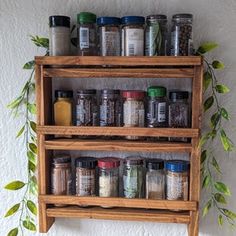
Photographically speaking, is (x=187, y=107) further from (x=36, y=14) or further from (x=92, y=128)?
(x=36, y=14)

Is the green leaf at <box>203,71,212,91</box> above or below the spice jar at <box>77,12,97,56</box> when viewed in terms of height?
below

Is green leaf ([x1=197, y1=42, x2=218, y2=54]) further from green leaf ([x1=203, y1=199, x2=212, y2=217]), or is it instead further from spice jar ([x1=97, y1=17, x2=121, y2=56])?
green leaf ([x1=203, y1=199, x2=212, y2=217])

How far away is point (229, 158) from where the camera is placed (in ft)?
3.47

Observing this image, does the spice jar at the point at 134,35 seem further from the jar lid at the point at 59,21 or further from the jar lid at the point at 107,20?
the jar lid at the point at 59,21

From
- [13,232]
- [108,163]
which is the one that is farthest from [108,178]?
[13,232]

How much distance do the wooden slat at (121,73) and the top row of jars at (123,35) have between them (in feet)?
0.15

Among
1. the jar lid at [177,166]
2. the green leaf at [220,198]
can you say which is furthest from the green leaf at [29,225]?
the green leaf at [220,198]

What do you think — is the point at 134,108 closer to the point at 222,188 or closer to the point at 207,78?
the point at 207,78

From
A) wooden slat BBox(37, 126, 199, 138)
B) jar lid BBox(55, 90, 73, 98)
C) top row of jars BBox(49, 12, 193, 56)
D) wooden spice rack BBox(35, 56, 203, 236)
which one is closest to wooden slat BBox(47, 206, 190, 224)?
wooden spice rack BBox(35, 56, 203, 236)

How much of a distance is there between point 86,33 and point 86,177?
416 mm

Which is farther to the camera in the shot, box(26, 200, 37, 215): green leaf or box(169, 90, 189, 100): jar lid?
box(26, 200, 37, 215): green leaf

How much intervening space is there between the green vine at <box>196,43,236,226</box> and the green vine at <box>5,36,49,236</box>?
497 millimetres

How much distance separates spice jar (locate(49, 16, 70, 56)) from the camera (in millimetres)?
968

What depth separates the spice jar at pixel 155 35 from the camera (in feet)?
3.12
